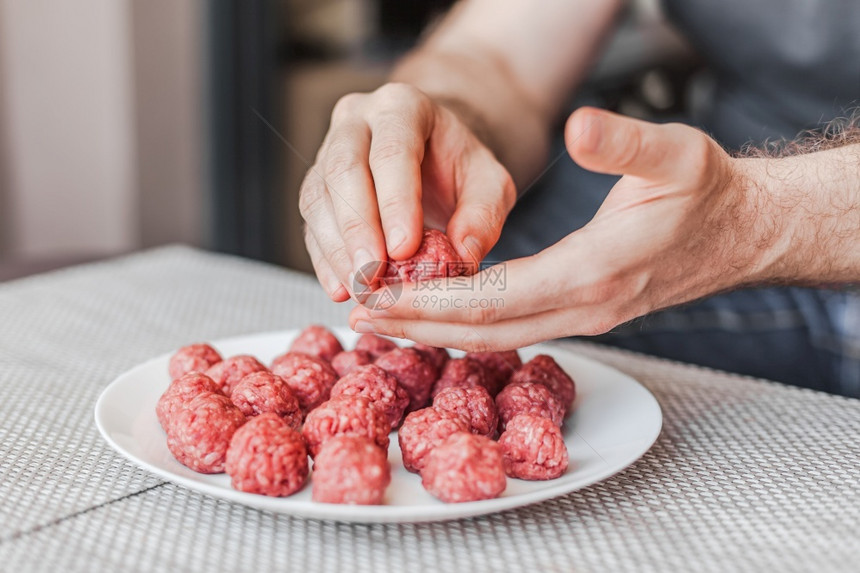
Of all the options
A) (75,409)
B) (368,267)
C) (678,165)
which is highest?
(678,165)

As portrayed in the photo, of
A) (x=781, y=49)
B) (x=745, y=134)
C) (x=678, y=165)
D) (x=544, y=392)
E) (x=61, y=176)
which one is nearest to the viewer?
(x=678, y=165)

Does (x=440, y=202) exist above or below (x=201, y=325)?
above

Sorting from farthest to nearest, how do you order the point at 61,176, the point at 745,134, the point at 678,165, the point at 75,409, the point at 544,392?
the point at 61,176, the point at 745,134, the point at 75,409, the point at 544,392, the point at 678,165

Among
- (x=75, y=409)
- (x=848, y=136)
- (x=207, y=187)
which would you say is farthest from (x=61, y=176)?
(x=848, y=136)

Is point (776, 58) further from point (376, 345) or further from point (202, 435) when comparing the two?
point (202, 435)

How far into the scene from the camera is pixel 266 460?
63cm

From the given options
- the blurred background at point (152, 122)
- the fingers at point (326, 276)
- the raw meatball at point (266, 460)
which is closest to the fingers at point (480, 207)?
the fingers at point (326, 276)

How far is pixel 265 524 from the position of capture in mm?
652

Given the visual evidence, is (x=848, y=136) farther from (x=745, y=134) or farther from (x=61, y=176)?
(x=61, y=176)

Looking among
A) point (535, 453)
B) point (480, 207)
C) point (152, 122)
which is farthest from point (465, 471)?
point (152, 122)

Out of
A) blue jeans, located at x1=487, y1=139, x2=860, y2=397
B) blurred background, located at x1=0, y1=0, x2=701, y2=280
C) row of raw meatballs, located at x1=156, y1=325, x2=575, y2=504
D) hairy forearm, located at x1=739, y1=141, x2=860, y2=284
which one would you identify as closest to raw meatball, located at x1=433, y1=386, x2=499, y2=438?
row of raw meatballs, located at x1=156, y1=325, x2=575, y2=504

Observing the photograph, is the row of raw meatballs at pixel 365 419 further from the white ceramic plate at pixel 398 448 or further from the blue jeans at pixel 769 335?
the blue jeans at pixel 769 335

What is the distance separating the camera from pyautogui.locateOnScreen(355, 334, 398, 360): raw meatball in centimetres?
92

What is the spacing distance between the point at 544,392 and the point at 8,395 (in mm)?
594
